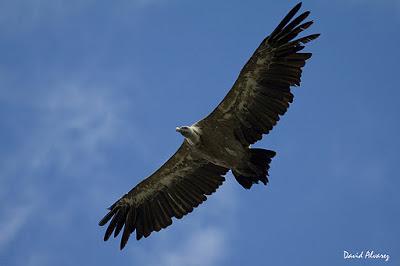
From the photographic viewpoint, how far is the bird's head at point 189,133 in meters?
18.3

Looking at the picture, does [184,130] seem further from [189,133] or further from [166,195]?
[166,195]

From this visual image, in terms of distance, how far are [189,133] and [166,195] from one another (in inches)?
91.1

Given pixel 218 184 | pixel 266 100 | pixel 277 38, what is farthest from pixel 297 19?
pixel 218 184

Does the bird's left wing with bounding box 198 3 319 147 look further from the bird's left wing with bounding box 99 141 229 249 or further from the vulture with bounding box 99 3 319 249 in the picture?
the bird's left wing with bounding box 99 141 229 249

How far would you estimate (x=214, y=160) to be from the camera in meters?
18.9

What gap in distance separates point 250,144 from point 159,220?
10.6 feet

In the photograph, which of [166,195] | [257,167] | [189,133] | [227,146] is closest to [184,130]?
[189,133]

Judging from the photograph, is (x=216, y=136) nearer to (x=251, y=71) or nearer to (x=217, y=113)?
(x=217, y=113)

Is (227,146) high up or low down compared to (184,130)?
down

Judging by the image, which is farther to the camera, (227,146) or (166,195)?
(166,195)

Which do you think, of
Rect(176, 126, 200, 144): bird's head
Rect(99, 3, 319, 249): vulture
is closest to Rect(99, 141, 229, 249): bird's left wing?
Rect(99, 3, 319, 249): vulture

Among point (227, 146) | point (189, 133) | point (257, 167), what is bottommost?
point (257, 167)

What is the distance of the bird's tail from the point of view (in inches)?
720

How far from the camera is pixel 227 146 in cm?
1856
